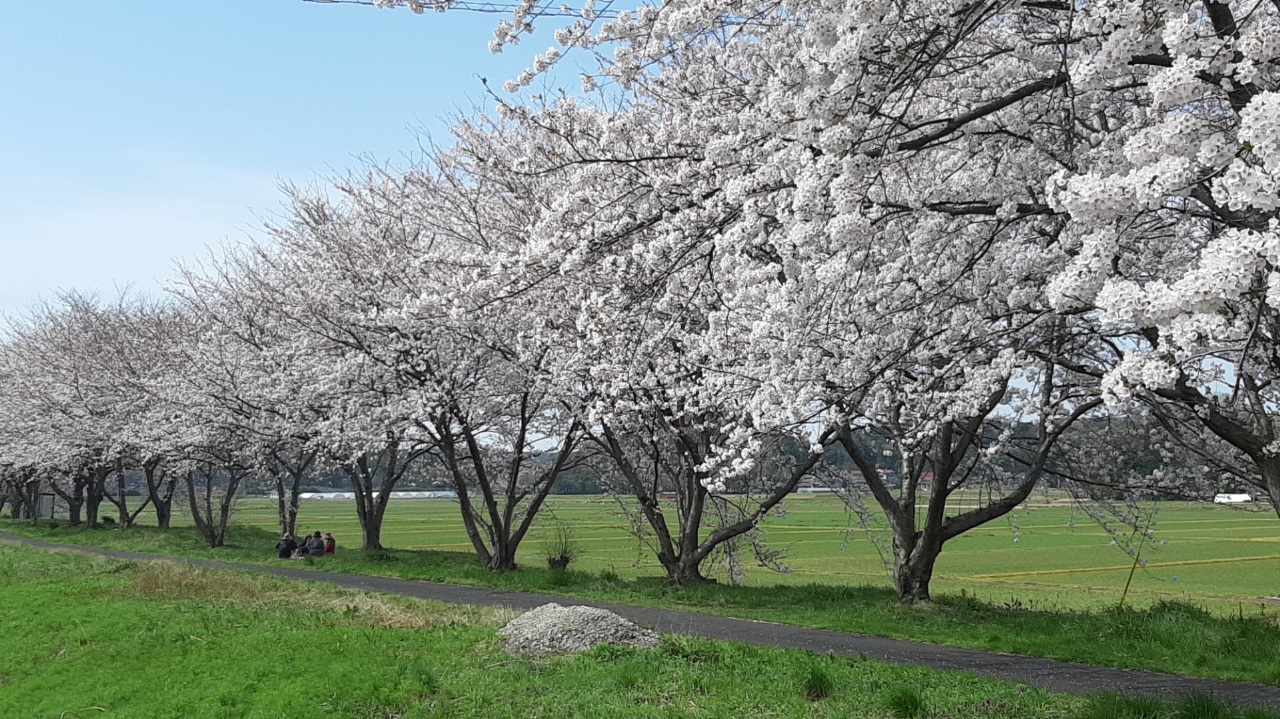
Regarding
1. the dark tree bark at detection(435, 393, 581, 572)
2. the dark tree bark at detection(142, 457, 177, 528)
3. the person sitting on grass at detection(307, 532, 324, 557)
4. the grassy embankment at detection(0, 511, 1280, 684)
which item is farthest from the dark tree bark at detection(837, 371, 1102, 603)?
the dark tree bark at detection(142, 457, 177, 528)

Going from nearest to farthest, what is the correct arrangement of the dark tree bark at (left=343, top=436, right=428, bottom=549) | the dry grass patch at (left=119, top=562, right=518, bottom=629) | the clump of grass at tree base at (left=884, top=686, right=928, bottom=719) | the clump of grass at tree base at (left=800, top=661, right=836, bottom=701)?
1. the clump of grass at tree base at (left=884, top=686, right=928, bottom=719)
2. the clump of grass at tree base at (left=800, top=661, right=836, bottom=701)
3. the dry grass patch at (left=119, top=562, right=518, bottom=629)
4. the dark tree bark at (left=343, top=436, right=428, bottom=549)

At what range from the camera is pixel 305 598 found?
14688 millimetres

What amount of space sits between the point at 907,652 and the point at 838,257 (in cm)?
546

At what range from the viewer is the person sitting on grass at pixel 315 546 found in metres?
26.1

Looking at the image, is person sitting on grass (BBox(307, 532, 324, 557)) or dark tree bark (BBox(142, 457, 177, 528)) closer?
person sitting on grass (BBox(307, 532, 324, 557))

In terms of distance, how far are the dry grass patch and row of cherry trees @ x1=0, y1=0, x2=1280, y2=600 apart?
3440 millimetres

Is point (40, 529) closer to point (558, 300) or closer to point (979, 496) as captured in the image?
point (558, 300)

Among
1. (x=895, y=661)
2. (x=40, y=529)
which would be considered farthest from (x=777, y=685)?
(x=40, y=529)

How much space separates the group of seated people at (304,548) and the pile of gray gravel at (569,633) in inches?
660

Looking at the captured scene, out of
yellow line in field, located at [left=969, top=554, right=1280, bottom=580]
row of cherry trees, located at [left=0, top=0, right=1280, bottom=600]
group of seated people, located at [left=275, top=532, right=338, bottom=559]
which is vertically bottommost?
yellow line in field, located at [left=969, top=554, right=1280, bottom=580]

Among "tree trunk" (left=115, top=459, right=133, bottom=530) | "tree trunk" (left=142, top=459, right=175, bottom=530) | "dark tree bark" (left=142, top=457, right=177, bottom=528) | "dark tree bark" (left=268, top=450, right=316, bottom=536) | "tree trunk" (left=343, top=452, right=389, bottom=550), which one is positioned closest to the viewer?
"tree trunk" (left=343, top=452, right=389, bottom=550)

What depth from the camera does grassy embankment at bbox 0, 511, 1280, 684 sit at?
32.4 ft

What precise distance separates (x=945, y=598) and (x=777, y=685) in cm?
859

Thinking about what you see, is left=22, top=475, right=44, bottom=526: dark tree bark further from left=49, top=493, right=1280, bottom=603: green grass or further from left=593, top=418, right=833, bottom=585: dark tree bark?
left=593, top=418, right=833, bottom=585: dark tree bark
